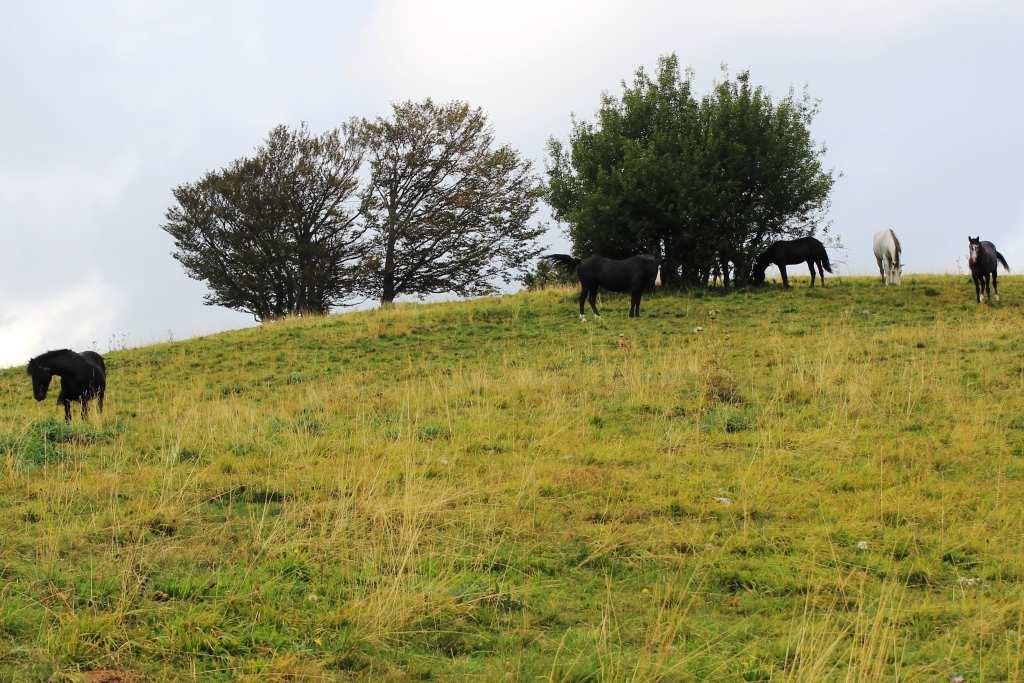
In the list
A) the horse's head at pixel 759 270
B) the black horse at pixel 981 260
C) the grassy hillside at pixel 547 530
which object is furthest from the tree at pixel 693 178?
the grassy hillside at pixel 547 530

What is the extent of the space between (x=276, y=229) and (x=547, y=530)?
36.9 metres

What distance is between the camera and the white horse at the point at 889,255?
3022cm

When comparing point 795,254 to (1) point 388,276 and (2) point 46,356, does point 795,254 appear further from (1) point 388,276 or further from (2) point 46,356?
(2) point 46,356

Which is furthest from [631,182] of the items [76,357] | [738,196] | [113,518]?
[113,518]

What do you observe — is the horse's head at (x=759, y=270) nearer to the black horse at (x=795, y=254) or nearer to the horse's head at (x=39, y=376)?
the black horse at (x=795, y=254)

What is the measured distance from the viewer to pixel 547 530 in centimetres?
780

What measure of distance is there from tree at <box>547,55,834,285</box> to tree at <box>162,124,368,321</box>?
1382 centimetres

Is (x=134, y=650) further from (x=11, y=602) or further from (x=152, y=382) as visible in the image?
(x=152, y=382)

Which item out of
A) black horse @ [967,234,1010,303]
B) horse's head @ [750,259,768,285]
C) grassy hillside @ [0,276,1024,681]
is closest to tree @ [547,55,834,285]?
horse's head @ [750,259,768,285]

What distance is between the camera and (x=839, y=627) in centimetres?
598

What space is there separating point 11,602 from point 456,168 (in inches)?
1521

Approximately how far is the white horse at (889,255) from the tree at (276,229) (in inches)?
874

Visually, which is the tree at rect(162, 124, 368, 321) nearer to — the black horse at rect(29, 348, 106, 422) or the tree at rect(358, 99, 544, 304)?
the tree at rect(358, 99, 544, 304)

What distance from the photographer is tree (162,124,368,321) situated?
42.1 m
